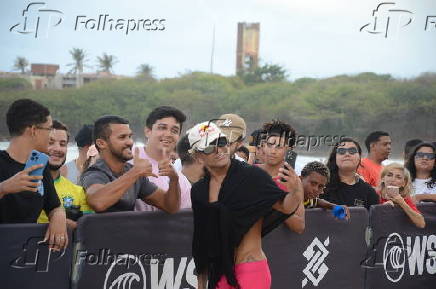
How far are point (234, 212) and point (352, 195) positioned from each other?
267cm

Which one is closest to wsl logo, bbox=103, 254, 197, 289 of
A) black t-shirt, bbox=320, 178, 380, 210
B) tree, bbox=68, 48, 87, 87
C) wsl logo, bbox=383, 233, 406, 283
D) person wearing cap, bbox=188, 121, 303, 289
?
person wearing cap, bbox=188, 121, 303, 289

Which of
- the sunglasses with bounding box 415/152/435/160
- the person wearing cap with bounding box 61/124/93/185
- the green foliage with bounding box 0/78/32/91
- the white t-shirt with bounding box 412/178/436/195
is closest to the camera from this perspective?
the person wearing cap with bounding box 61/124/93/185

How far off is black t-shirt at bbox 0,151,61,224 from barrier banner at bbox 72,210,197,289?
32cm

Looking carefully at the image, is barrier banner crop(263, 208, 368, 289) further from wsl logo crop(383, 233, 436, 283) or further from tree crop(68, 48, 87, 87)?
tree crop(68, 48, 87, 87)

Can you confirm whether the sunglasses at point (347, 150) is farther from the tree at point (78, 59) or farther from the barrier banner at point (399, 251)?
the tree at point (78, 59)

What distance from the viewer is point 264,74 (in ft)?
120

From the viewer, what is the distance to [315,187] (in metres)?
5.70

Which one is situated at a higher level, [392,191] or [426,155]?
[426,155]

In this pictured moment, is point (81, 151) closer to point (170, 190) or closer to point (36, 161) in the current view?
point (170, 190)

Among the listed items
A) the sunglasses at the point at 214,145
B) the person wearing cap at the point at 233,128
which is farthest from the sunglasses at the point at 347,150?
the sunglasses at the point at 214,145

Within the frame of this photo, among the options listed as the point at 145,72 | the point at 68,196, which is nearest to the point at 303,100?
the point at 145,72

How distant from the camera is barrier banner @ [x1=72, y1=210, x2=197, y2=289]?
4.66 meters

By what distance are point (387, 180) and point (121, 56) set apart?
17.0 meters

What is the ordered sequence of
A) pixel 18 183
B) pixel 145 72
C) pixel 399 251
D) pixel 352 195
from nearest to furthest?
1. pixel 18 183
2. pixel 352 195
3. pixel 399 251
4. pixel 145 72
